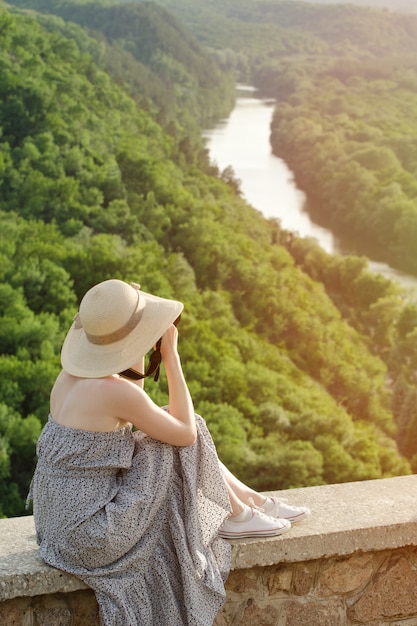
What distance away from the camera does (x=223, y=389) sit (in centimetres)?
2142

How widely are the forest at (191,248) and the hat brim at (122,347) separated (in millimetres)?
17102

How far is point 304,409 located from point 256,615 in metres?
Result: 20.1

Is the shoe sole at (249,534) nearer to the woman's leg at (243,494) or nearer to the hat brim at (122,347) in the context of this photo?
the woman's leg at (243,494)

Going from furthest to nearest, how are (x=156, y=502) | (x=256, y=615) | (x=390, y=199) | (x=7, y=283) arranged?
(x=390, y=199), (x=7, y=283), (x=256, y=615), (x=156, y=502)

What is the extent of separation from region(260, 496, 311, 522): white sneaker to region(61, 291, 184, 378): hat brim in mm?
579

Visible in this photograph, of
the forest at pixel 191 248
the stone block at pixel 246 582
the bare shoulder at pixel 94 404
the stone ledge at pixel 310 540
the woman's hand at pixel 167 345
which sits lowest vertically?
the forest at pixel 191 248

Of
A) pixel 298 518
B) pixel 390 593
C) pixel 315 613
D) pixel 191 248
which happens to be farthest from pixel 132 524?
pixel 191 248

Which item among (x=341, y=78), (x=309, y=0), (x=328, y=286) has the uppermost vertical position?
(x=309, y=0)

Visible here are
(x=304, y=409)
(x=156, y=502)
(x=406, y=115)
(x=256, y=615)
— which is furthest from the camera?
(x=406, y=115)

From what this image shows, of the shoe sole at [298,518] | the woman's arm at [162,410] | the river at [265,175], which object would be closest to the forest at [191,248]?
the river at [265,175]

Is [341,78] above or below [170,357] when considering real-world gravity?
below

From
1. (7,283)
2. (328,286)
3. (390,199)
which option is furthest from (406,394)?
(7,283)

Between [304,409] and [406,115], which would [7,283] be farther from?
[406,115]

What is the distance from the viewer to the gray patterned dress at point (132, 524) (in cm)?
215
